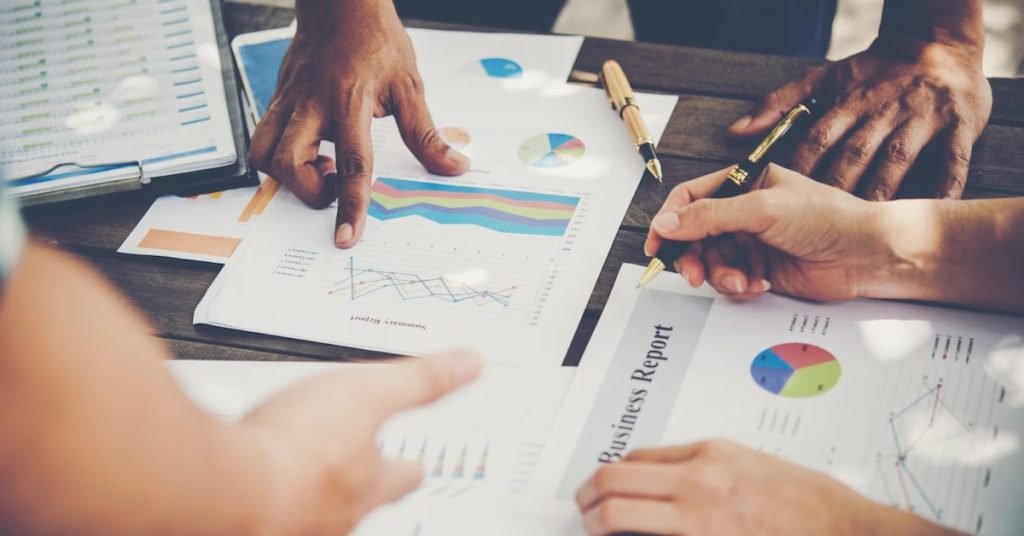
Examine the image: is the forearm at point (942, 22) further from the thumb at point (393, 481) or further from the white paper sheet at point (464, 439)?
the thumb at point (393, 481)

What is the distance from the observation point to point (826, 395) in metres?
1.03

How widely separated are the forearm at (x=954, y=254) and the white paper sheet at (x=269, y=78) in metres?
0.62

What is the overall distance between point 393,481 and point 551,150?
734 mm

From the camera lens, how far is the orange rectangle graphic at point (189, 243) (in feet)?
4.39

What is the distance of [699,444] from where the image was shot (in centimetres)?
94

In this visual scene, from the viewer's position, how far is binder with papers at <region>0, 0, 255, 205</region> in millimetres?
1429

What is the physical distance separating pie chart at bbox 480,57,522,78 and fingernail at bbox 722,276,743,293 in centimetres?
58

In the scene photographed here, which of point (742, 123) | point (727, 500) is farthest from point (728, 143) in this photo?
point (727, 500)

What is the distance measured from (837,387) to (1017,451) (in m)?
0.17

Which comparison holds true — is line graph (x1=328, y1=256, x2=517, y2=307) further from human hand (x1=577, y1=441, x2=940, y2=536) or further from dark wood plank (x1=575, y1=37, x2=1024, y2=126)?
dark wood plank (x1=575, y1=37, x2=1024, y2=126)

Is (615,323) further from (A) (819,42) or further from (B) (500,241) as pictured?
(A) (819,42)

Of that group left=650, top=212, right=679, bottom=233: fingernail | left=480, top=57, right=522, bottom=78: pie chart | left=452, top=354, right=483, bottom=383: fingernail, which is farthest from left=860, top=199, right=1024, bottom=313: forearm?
left=480, top=57, right=522, bottom=78: pie chart

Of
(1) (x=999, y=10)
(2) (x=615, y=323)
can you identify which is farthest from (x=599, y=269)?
(1) (x=999, y=10)

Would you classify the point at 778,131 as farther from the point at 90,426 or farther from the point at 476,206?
the point at 90,426
